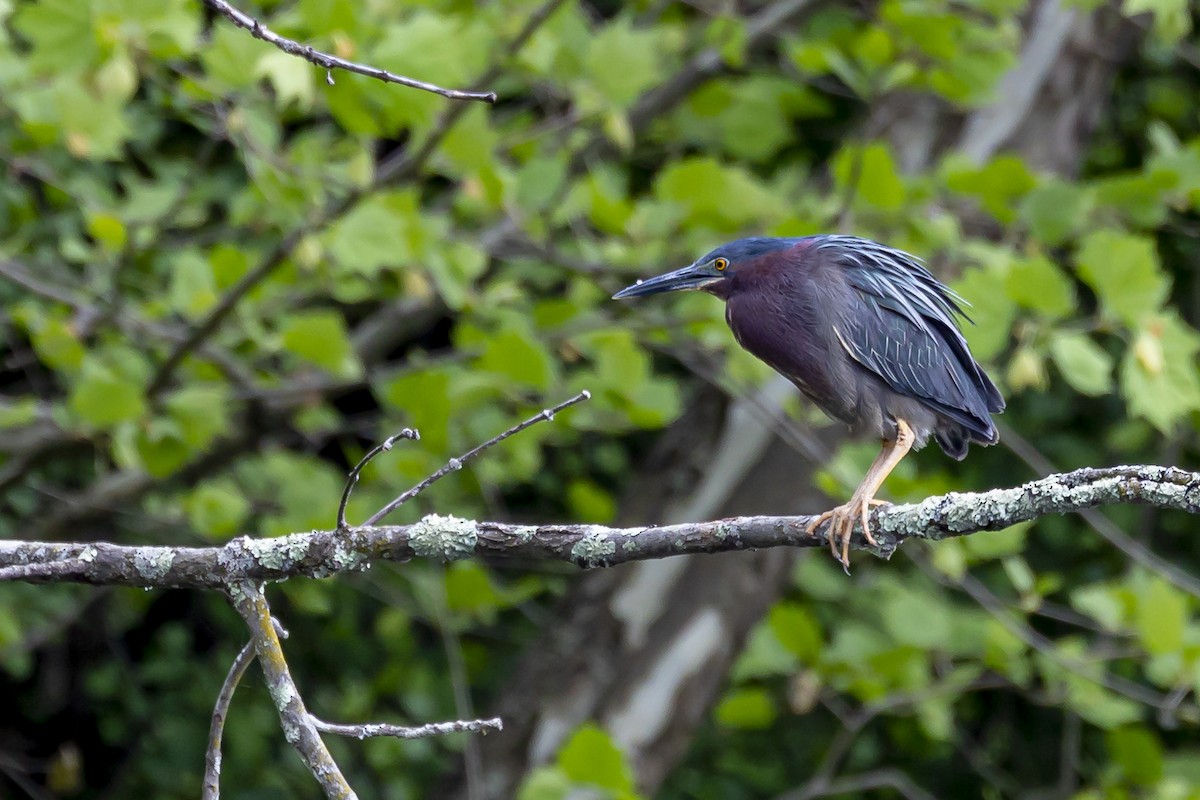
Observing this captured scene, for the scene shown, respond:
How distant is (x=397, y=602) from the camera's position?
514 cm

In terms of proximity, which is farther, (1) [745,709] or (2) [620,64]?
(1) [745,709]

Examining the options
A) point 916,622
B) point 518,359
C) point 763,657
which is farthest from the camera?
point 763,657

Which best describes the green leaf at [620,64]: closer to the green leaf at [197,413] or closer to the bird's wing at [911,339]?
the bird's wing at [911,339]

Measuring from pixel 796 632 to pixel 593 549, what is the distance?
2929 millimetres

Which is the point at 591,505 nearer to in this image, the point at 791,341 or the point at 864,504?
the point at 791,341

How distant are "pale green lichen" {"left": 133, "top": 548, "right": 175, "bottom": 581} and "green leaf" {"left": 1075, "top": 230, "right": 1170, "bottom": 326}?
8.01ft

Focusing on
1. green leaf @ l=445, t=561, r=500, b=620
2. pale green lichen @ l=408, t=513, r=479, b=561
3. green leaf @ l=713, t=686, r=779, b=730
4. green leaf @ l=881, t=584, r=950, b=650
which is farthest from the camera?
green leaf @ l=713, t=686, r=779, b=730

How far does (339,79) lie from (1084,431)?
4.20 m

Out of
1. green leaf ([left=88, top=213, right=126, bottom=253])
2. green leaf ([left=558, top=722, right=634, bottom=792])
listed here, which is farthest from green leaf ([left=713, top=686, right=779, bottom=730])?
green leaf ([left=88, top=213, right=126, bottom=253])

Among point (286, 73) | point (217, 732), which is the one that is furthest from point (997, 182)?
point (217, 732)

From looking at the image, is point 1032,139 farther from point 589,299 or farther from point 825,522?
point 825,522

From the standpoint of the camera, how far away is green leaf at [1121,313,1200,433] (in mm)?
3461

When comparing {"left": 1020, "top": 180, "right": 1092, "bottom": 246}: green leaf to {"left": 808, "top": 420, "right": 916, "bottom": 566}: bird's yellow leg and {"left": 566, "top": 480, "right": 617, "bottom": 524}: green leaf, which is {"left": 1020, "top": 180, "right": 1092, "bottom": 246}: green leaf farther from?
{"left": 566, "top": 480, "right": 617, "bottom": 524}: green leaf

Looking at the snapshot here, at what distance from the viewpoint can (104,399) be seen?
378 cm
